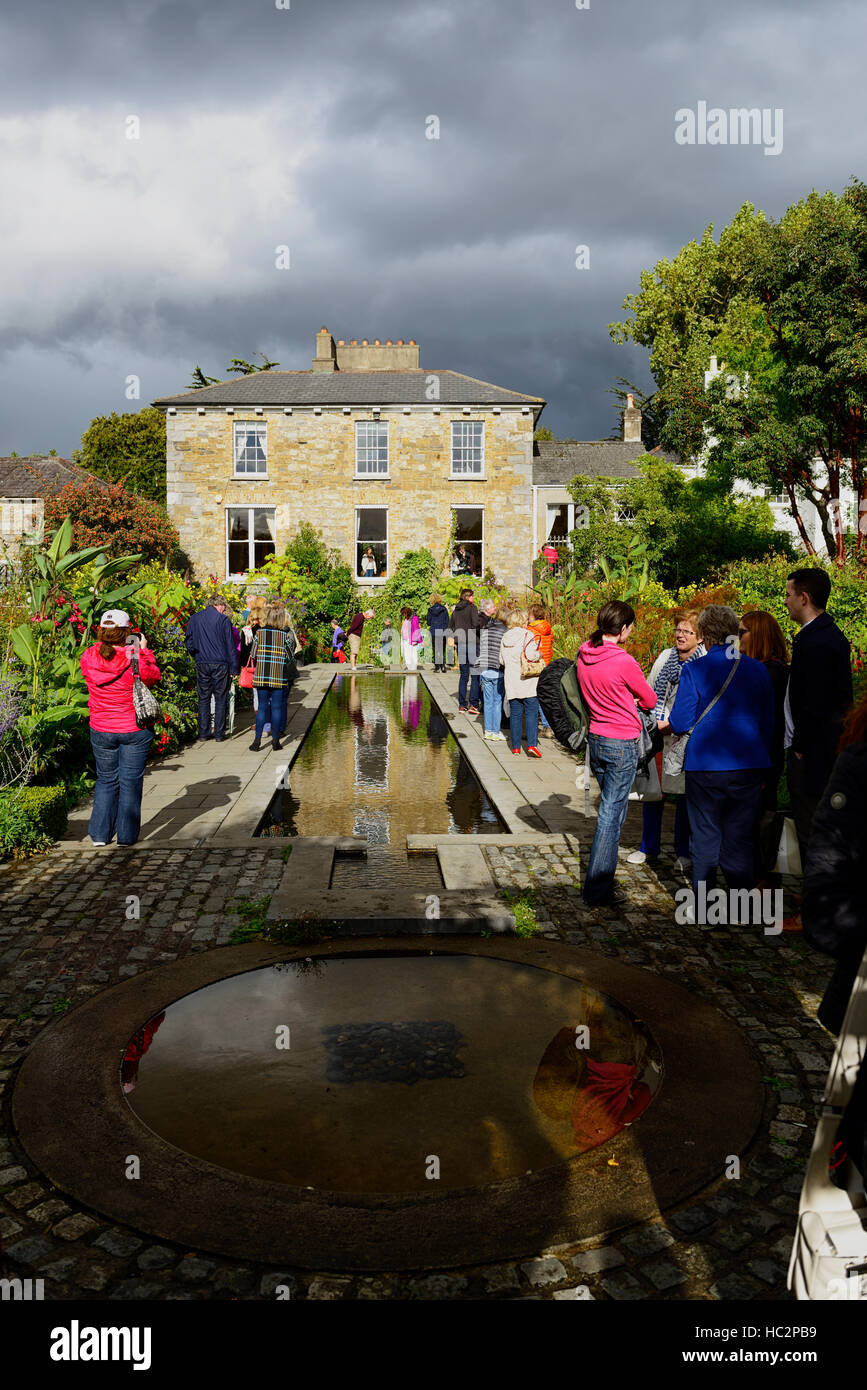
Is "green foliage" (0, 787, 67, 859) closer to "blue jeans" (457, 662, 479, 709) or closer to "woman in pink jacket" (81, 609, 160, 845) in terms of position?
"woman in pink jacket" (81, 609, 160, 845)

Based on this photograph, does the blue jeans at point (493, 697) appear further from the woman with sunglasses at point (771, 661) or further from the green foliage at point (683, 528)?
the green foliage at point (683, 528)

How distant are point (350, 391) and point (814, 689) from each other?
28.0m

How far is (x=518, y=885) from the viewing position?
6836 millimetres

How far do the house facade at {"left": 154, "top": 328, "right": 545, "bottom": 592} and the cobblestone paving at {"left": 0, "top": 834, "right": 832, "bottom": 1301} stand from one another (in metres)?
24.0

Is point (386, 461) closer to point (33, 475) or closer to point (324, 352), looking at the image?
point (324, 352)

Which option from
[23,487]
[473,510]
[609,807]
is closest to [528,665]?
[609,807]

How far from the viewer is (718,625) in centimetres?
564

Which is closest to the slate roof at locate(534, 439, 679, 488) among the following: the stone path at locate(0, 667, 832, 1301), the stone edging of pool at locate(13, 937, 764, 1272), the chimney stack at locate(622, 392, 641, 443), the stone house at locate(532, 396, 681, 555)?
the stone house at locate(532, 396, 681, 555)

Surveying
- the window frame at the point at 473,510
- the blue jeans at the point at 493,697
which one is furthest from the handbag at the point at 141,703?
the window frame at the point at 473,510

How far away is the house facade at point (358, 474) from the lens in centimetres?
3055

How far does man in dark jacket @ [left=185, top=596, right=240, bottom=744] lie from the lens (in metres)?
12.1

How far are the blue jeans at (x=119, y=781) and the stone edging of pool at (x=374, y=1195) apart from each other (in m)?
3.15
